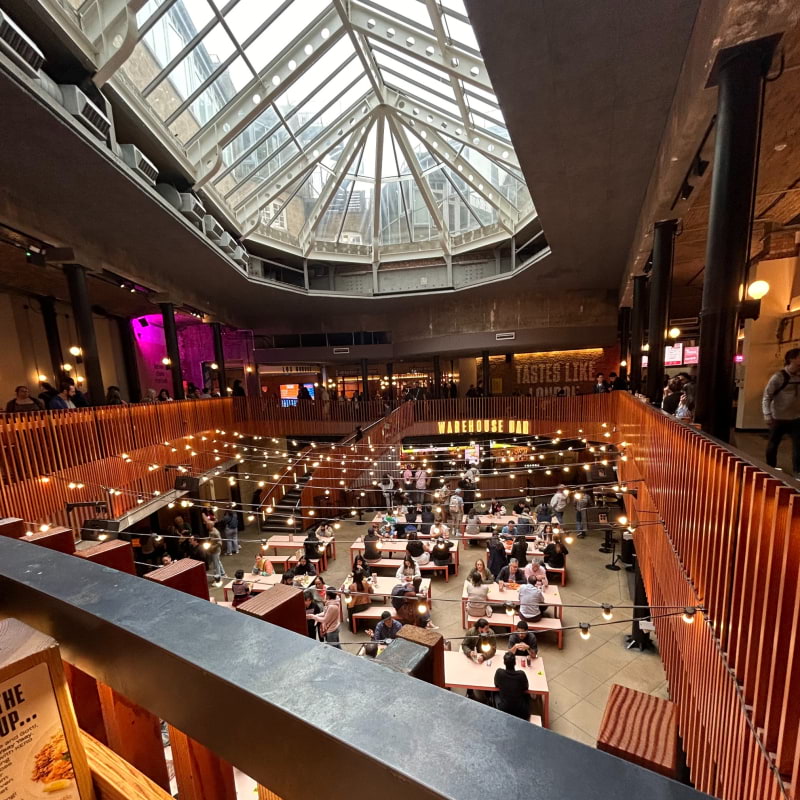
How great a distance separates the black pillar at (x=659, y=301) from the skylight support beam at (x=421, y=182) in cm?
712

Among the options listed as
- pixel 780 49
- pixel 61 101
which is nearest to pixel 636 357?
pixel 780 49

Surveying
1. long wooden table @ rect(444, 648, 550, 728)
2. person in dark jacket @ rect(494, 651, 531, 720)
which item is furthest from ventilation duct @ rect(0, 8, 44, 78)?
person in dark jacket @ rect(494, 651, 531, 720)

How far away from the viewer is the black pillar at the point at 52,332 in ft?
37.8

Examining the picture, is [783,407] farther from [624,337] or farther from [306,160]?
[306,160]

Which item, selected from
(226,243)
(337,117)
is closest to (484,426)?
(226,243)

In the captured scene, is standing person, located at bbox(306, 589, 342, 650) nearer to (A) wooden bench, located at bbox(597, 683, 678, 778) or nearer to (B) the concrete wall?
(A) wooden bench, located at bbox(597, 683, 678, 778)

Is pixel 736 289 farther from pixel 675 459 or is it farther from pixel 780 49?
pixel 780 49

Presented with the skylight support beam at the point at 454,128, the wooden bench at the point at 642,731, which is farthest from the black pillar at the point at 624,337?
the wooden bench at the point at 642,731

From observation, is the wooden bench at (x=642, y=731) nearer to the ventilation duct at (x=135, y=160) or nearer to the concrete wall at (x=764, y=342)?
the concrete wall at (x=764, y=342)

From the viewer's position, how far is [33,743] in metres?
0.66

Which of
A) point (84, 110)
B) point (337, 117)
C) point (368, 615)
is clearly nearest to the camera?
point (84, 110)

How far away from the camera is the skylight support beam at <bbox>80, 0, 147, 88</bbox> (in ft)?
17.4

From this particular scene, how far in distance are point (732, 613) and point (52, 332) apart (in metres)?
15.3

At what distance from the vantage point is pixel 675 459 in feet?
13.1
